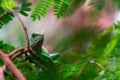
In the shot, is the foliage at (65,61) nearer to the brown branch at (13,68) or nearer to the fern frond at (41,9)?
the fern frond at (41,9)

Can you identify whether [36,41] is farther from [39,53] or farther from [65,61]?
[65,61]

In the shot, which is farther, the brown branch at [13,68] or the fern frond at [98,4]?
the fern frond at [98,4]

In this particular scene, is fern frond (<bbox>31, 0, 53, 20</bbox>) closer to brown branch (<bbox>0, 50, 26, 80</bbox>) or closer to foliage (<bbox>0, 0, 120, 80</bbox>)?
foliage (<bbox>0, 0, 120, 80</bbox>)

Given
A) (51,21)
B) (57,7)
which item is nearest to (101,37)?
(57,7)

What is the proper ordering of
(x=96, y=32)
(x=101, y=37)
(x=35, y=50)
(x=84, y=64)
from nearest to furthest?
1. (x=35, y=50)
2. (x=84, y=64)
3. (x=101, y=37)
4. (x=96, y=32)

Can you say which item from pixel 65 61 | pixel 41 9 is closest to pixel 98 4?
pixel 65 61

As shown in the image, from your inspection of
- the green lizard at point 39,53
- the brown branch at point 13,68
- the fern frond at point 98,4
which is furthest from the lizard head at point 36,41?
the fern frond at point 98,4

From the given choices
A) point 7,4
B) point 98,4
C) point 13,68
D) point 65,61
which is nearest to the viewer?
point 13,68

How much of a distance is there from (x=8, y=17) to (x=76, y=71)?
7.4 inches

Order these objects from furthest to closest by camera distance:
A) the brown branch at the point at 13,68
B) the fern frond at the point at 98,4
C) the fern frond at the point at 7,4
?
the fern frond at the point at 98,4 < the fern frond at the point at 7,4 < the brown branch at the point at 13,68

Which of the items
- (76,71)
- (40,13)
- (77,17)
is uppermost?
(40,13)

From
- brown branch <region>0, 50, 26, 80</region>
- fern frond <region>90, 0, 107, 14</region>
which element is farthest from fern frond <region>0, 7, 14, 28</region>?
fern frond <region>90, 0, 107, 14</region>

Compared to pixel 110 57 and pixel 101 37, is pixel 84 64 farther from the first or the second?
pixel 101 37

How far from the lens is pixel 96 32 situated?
112cm
